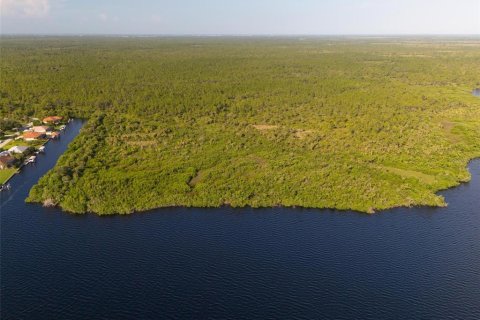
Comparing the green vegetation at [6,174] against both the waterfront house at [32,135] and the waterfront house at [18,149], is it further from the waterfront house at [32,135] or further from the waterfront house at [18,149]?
the waterfront house at [32,135]

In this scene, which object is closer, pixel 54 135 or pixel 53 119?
pixel 54 135

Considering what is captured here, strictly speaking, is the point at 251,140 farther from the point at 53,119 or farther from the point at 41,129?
the point at 53,119

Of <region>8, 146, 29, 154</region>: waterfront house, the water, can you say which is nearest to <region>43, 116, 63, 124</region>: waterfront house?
<region>8, 146, 29, 154</region>: waterfront house

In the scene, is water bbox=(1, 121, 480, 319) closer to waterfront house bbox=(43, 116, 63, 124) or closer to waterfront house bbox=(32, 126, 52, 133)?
waterfront house bbox=(32, 126, 52, 133)

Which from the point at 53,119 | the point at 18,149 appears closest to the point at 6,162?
the point at 18,149

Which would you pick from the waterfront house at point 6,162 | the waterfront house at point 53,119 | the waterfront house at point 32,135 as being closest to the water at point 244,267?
the waterfront house at point 6,162
